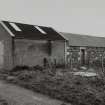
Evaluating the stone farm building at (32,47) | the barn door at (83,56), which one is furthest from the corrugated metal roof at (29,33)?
the barn door at (83,56)


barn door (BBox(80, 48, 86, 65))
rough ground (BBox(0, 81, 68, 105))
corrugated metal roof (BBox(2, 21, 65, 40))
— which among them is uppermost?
corrugated metal roof (BBox(2, 21, 65, 40))

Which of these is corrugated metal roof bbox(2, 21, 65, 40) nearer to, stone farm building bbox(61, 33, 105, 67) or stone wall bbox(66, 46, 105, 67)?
stone farm building bbox(61, 33, 105, 67)

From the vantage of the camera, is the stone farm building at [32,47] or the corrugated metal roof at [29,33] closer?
the stone farm building at [32,47]

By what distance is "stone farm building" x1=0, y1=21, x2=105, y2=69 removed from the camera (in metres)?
15.9

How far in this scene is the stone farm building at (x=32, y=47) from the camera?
15859 mm

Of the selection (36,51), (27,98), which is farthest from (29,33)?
(27,98)

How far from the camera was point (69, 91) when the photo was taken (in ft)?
25.8

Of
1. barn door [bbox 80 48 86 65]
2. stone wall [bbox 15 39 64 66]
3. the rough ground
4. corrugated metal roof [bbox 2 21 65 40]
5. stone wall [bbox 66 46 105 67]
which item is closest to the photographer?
the rough ground

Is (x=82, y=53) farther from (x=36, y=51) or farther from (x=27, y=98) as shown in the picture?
(x=27, y=98)

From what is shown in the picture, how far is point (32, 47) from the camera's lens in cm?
1692

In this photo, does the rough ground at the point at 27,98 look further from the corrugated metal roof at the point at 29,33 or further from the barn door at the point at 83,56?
the barn door at the point at 83,56

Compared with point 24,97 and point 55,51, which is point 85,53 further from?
point 24,97

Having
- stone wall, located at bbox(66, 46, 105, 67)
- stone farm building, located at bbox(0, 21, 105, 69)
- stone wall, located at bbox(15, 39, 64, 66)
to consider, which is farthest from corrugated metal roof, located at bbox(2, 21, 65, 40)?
stone wall, located at bbox(66, 46, 105, 67)

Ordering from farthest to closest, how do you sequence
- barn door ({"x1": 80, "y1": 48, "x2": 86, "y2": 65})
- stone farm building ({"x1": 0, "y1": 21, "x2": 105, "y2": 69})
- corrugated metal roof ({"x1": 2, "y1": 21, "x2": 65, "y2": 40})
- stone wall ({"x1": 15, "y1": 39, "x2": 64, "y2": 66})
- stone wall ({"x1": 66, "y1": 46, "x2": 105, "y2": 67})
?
barn door ({"x1": 80, "y1": 48, "x2": 86, "y2": 65})
stone wall ({"x1": 66, "y1": 46, "x2": 105, "y2": 67})
corrugated metal roof ({"x1": 2, "y1": 21, "x2": 65, "y2": 40})
stone wall ({"x1": 15, "y1": 39, "x2": 64, "y2": 66})
stone farm building ({"x1": 0, "y1": 21, "x2": 105, "y2": 69})
